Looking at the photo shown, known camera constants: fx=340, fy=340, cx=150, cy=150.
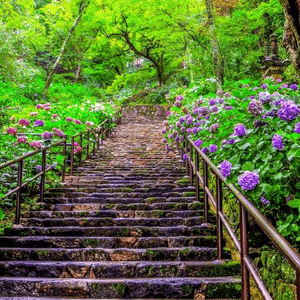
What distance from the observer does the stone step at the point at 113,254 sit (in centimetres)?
345

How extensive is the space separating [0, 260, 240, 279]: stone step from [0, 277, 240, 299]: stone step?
153 millimetres

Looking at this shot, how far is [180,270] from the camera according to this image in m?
3.16

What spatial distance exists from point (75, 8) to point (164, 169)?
16172 mm

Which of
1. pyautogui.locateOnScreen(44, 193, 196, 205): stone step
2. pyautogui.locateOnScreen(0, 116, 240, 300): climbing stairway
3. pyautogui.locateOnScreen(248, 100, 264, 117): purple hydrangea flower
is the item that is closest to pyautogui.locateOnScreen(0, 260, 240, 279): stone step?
pyautogui.locateOnScreen(0, 116, 240, 300): climbing stairway

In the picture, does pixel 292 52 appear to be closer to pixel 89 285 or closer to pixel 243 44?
pixel 89 285

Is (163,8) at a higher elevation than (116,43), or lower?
lower

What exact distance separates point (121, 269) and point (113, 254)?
0.30 m

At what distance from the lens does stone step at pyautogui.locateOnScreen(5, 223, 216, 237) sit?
3969mm

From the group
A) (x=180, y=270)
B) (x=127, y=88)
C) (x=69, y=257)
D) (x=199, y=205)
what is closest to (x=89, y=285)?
(x=69, y=257)

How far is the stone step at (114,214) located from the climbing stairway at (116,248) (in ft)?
0.04

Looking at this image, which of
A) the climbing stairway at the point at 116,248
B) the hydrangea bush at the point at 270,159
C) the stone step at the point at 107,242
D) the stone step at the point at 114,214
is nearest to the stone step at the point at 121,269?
the climbing stairway at the point at 116,248

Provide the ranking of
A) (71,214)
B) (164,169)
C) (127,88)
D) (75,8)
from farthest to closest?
1. (127,88)
2. (75,8)
3. (164,169)
4. (71,214)

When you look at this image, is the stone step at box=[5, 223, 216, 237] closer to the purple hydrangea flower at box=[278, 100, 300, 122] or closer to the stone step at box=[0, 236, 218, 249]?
the stone step at box=[0, 236, 218, 249]

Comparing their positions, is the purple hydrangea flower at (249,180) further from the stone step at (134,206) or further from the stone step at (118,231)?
the stone step at (134,206)
